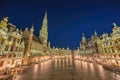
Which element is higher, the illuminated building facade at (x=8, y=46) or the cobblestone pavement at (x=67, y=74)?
the illuminated building facade at (x=8, y=46)

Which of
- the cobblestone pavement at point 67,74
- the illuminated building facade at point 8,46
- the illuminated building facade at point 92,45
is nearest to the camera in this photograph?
the cobblestone pavement at point 67,74

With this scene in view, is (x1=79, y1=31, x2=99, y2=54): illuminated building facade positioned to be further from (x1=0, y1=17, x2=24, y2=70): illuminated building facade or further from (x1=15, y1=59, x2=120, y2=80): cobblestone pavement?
(x1=0, y1=17, x2=24, y2=70): illuminated building facade

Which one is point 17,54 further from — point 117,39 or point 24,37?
point 117,39

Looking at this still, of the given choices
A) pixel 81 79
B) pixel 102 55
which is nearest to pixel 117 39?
pixel 102 55

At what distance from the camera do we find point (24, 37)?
153 feet

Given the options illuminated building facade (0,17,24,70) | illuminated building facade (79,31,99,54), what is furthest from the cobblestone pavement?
illuminated building facade (79,31,99,54)

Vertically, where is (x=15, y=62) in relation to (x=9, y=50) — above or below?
below

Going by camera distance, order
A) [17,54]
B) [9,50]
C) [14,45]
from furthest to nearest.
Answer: [17,54] < [14,45] < [9,50]

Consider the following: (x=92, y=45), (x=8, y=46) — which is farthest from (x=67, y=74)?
(x=92, y=45)

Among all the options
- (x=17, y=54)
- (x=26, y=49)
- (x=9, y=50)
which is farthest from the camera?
(x=26, y=49)

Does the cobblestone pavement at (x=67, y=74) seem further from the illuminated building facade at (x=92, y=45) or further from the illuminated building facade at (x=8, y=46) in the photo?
the illuminated building facade at (x=92, y=45)

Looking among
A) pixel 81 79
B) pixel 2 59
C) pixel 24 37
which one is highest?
pixel 24 37

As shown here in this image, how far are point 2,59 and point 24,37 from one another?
852 inches

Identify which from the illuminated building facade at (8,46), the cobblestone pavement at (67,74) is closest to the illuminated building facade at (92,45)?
the cobblestone pavement at (67,74)
